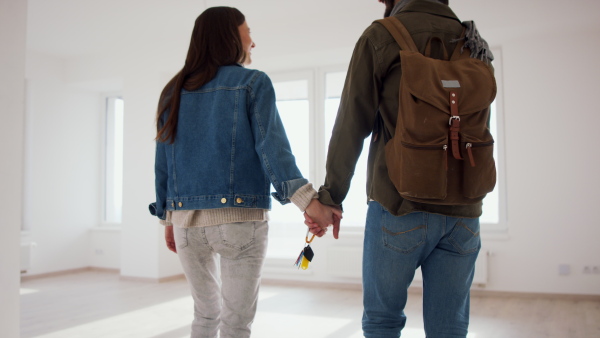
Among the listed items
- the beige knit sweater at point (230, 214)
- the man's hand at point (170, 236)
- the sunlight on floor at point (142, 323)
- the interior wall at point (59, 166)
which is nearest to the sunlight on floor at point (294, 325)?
the sunlight on floor at point (142, 323)

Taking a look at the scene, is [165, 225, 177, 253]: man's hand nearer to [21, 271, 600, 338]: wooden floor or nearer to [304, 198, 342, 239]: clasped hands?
[304, 198, 342, 239]: clasped hands

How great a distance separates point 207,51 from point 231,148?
11.9 inches

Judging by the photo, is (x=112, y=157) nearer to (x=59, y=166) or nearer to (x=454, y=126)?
(x=59, y=166)

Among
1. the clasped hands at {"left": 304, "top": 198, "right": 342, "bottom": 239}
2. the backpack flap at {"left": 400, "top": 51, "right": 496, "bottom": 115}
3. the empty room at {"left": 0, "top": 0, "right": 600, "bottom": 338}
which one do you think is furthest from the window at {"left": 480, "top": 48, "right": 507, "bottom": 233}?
the backpack flap at {"left": 400, "top": 51, "right": 496, "bottom": 115}

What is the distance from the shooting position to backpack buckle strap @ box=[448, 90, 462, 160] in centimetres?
105

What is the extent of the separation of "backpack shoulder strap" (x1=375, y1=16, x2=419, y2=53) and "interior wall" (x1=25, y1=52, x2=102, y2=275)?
5713 millimetres

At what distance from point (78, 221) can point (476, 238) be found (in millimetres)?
6115

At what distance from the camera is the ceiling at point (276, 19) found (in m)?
4.08

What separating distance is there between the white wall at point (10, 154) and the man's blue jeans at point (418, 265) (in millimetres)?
1748

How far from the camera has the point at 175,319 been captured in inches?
142

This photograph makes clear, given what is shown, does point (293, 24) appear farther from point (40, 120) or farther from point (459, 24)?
point (459, 24)

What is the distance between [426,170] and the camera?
41.4 inches

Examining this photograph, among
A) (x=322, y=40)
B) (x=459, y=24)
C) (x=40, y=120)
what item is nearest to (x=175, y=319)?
(x=322, y=40)

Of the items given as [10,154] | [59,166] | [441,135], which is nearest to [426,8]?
[441,135]
